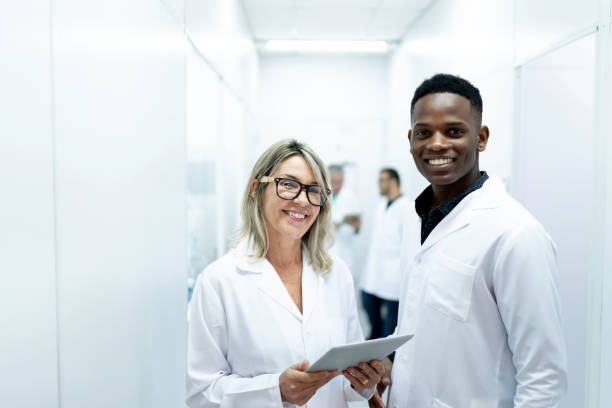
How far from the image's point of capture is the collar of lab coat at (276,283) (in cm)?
132

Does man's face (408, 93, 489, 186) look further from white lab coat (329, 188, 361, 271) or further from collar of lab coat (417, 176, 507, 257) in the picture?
white lab coat (329, 188, 361, 271)

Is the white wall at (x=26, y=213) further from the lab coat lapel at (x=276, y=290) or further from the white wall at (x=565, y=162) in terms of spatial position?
the white wall at (x=565, y=162)

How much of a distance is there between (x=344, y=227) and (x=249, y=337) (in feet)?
12.2

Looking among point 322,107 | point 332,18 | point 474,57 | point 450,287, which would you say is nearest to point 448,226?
point 450,287

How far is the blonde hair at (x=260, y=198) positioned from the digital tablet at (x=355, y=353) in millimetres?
383

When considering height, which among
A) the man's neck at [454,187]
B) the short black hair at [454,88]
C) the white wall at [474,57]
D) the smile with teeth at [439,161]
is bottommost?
the man's neck at [454,187]

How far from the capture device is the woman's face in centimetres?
135

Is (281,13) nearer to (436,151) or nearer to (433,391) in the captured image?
(436,151)

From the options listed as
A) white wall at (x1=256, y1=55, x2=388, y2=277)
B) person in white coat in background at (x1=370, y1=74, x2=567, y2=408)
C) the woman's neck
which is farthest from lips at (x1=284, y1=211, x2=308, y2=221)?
white wall at (x1=256, y1=55, x2=388, y2=277)

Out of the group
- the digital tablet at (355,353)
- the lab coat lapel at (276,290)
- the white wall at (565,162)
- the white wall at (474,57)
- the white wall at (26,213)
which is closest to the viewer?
the white wall at (26,213)

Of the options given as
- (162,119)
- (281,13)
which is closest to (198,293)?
(162,119)

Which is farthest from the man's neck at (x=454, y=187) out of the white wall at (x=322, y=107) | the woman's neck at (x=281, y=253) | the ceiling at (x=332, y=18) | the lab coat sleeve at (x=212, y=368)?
the white wall at (x=322, y=107)

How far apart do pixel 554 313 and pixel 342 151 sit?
5.15m

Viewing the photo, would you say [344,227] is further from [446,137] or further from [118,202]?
[118,202]
